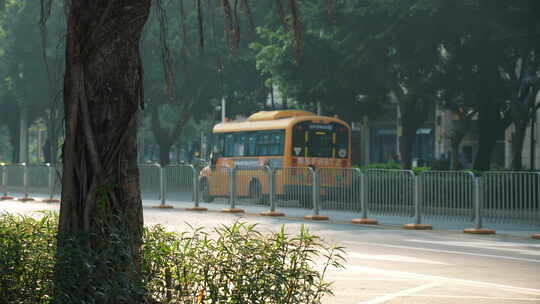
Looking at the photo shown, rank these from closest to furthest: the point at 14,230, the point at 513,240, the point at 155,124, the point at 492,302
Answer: the point at 14,230, the point at 492,302, the point at 513,240, the point at 155,124

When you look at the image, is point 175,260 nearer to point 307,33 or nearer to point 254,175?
point 254,175

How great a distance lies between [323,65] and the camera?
30.9 m

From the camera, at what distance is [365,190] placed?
65.5 feet

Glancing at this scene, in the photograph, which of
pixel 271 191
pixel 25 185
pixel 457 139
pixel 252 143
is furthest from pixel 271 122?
pixel 25 185

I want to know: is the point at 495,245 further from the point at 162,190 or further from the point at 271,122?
the point at 271,122

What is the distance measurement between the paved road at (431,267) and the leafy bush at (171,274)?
320cm

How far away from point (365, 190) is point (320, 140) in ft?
28.1

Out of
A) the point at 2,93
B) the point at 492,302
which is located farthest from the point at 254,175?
the point at 2,93

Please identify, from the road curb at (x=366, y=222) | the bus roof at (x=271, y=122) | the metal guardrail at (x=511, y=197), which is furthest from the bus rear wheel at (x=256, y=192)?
the metal guardrail at (x=511, y=197)

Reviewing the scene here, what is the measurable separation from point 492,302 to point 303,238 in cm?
368

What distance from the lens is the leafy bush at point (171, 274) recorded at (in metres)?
5.36

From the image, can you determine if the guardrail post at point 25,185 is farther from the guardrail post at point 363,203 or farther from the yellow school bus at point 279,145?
the guardrail post at point 363,203

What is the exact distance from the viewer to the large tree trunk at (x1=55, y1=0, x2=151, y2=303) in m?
5.74

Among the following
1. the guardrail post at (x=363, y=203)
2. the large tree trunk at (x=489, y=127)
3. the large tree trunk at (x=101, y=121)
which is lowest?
the guardrail post at (x=363, y=203)
